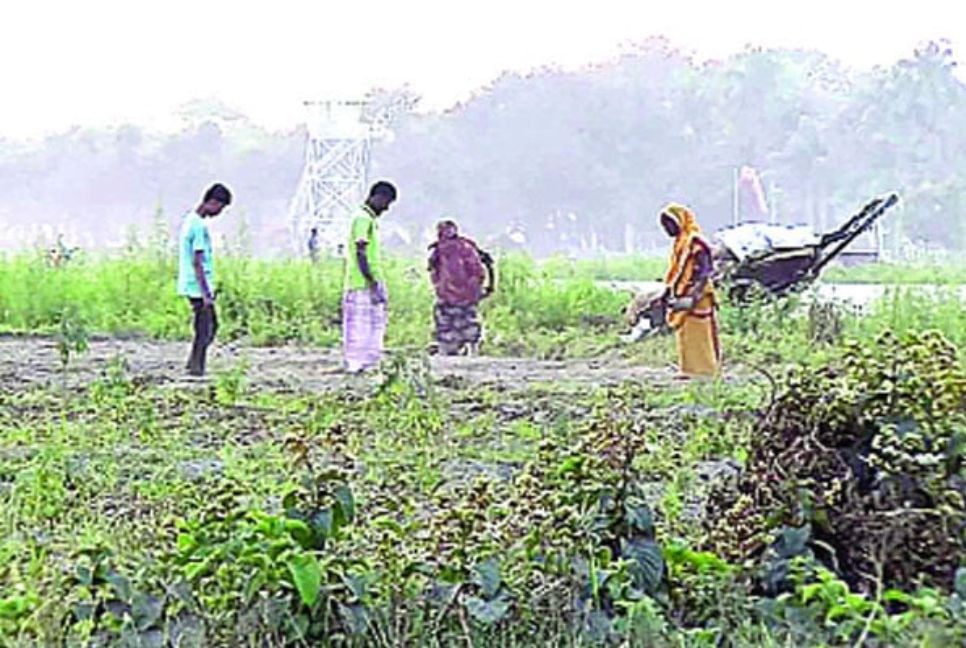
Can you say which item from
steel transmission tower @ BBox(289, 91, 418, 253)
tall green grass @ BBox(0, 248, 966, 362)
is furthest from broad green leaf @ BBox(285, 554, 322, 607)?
steel transmission tower @ BBox(289, 91, 418, 253)

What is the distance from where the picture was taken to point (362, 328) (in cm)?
1089

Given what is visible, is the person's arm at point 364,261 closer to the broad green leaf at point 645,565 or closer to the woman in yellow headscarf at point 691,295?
the woman in yellow headscarf at point 691,295

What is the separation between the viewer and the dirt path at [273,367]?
10617 mm

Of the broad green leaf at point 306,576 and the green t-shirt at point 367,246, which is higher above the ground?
the green t-shirt at point 367,246

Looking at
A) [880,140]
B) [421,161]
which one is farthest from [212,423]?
[421,161]

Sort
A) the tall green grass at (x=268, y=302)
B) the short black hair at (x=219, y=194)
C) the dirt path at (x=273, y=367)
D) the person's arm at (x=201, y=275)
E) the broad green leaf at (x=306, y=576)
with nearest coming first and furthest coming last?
the broad green leaf at (x=306, y=576) < the short black hair at (x=219, y=194) < the person's arm at (x=201, y=275) < the dirt path at (x=273, y=367) < the tall green grass at (x=268, y=302)

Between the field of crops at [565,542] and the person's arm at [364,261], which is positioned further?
the person's arm at [364,261]

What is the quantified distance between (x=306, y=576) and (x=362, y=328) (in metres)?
7.41

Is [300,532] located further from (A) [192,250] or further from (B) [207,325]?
(B) [207,325]

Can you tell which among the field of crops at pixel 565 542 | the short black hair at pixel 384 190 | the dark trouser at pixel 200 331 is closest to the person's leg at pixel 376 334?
the short black hair at pixel 384 190

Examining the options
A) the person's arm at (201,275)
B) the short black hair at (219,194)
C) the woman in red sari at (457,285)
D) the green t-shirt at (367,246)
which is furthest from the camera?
the woman in red sari at (457,285)

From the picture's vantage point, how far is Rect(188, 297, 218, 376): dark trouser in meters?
10.4

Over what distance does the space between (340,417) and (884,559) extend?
15.5 ft

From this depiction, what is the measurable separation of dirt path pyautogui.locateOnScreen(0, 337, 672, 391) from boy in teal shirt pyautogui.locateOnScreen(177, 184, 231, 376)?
44 centimetres
